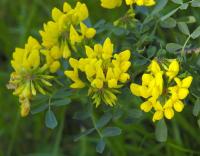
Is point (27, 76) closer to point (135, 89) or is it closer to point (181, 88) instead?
point (135, 89)

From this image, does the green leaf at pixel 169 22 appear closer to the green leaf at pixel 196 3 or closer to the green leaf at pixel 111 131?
the green leaf at pixel 196 3

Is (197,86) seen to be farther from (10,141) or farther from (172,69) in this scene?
(10,141)

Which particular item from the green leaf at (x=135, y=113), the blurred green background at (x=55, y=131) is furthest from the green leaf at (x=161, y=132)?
the blurred green background at (x=55, y=131)

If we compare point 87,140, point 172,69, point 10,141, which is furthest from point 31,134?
point 172,69

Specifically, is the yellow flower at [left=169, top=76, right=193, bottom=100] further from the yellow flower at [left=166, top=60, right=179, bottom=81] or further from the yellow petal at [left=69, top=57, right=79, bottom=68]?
the yellow petal at [left=69, top=57, right=79, bottom=68]

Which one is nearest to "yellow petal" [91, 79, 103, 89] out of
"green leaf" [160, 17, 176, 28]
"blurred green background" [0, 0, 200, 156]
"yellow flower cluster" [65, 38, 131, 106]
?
"yellow flower cluster" [65, 38, 131, 106]

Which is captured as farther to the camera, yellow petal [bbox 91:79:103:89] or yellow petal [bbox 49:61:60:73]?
yellow petal [bbox 49:61:60:73]
